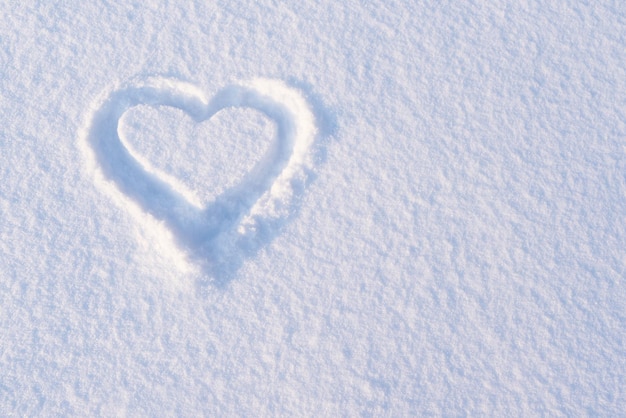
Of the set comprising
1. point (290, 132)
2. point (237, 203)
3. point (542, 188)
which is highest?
point (542, 188)

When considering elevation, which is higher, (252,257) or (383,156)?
(383,156)

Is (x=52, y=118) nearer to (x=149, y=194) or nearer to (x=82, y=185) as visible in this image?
(x=82, y=185)

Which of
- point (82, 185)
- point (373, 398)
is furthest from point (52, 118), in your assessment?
point (373, 398)

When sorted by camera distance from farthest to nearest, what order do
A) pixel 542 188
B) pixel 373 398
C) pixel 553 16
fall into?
pixel 553 16 → pixel 542 188 → pixel 373 398

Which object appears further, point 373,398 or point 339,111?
point 339,111
